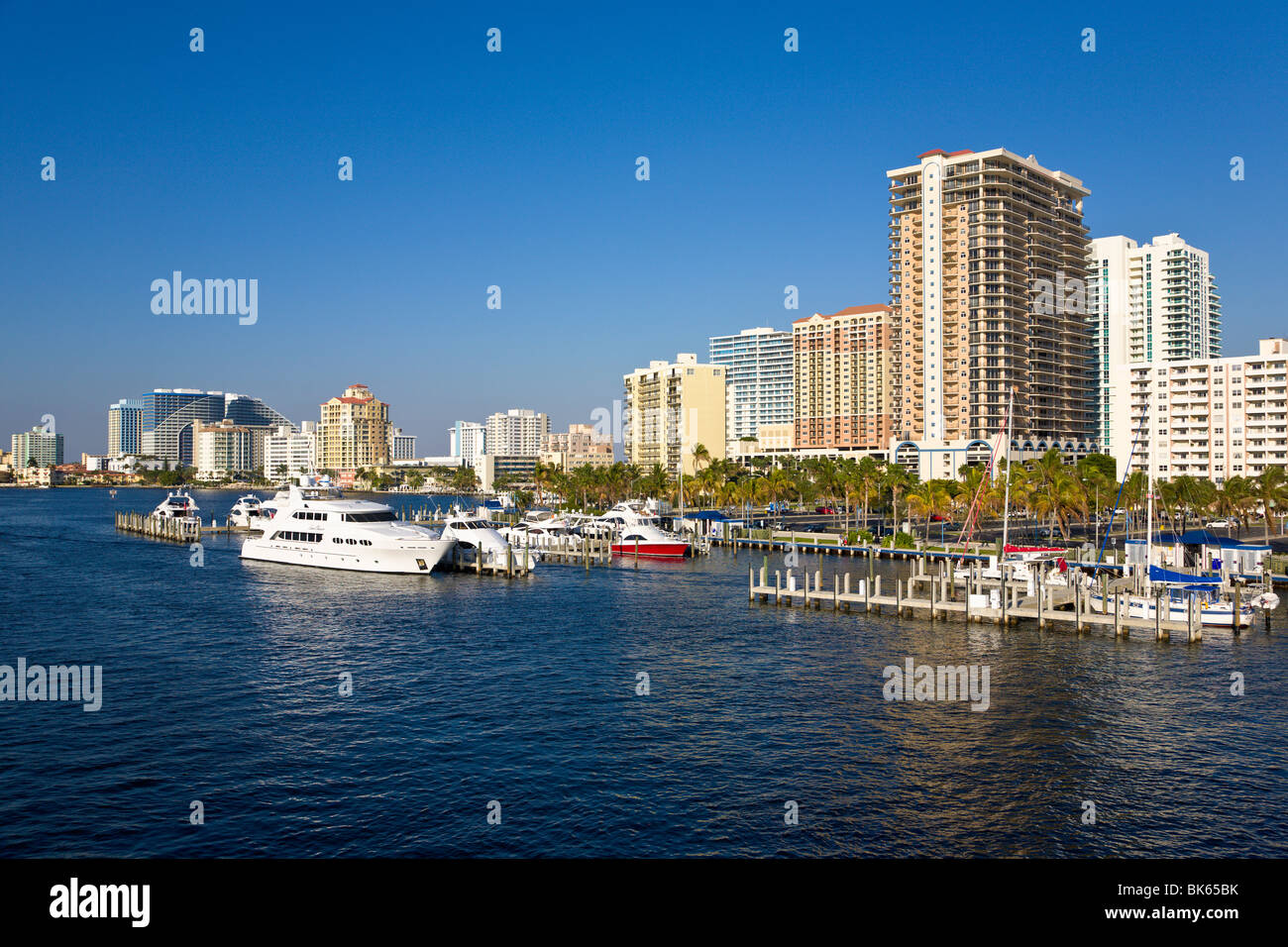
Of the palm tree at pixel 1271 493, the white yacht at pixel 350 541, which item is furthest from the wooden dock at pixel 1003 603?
the palm tree at pixel 1271 493

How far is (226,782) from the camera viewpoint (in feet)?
99.1

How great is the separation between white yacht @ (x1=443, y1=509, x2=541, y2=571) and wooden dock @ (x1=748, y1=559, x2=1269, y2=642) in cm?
2596

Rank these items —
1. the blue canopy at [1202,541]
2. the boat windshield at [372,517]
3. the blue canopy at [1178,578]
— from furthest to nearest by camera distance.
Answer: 1. the boat windshield at [372,517]
2. the blue canopy at [1202,541]
3. the blue canopy at [1178,578]

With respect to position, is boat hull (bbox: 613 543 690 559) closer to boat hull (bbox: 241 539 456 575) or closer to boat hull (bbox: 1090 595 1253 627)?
boat hull (bbox: 241 539 456 575)

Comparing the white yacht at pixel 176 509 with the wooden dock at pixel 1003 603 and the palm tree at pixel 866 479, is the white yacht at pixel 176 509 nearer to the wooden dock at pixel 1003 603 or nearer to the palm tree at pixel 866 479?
the palm tree at pixel 866 479

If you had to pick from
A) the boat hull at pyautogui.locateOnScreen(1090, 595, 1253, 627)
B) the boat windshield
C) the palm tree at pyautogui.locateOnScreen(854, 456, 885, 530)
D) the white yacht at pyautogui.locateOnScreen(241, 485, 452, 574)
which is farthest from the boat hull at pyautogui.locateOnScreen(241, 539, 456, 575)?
the palm tree at pyautogui.locateOnScreen(854, 456, 885, 530)

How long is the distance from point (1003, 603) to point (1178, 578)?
1089cm

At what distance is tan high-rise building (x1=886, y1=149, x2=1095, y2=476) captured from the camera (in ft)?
605

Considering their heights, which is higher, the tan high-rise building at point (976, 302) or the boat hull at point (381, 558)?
the tan high-rise building at point (976, 302)

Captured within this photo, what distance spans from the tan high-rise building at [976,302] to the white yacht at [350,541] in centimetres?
12560

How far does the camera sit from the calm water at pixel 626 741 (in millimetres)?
26469

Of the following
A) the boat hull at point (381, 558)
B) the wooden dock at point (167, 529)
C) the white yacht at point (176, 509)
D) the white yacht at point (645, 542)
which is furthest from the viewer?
the white yacht at point (176, 509)
